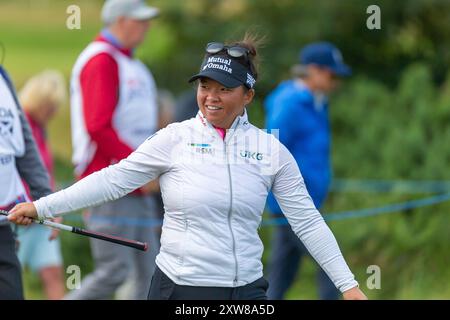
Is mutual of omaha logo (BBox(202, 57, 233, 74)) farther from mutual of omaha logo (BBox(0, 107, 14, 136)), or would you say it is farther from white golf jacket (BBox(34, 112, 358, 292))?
mutual of omaha logo (BBox(0, 107, 14, 136))

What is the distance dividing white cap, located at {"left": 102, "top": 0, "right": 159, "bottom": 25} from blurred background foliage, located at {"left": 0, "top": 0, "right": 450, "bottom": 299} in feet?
4.19

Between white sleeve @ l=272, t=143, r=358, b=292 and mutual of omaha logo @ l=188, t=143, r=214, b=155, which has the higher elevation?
mutual of omaha logo @ l=188, t=143, r=214, b=155

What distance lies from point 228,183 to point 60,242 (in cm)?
529

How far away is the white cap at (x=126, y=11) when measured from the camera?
262 inches

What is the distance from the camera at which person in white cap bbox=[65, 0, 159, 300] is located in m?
6.25

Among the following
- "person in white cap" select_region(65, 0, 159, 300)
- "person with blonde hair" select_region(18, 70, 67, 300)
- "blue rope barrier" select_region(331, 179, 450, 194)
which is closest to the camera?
"person in white cap" select_region(65, 0, 159, 300)

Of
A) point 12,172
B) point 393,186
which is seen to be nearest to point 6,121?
point 12,172

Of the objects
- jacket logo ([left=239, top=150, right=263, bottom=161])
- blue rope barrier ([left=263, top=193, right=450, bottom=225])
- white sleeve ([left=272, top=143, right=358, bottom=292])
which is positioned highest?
jacket logo ([left=239, top=150, right=263, bottom=161])

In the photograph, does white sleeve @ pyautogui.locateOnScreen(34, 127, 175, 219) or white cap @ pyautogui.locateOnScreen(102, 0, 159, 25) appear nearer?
white sleeve @ pyautogui.locateOnScreen(34, 127, 175, 219)

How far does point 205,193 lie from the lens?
422cm

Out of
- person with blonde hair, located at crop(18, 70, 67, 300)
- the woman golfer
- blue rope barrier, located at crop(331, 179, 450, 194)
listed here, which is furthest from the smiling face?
blue rope barrier, located at crop(331, 179, 450, 194)

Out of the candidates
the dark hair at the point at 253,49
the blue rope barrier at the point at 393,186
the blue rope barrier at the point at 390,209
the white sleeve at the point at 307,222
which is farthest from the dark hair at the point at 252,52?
the blue rope barrier at the point at 393,186

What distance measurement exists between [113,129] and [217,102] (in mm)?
2087

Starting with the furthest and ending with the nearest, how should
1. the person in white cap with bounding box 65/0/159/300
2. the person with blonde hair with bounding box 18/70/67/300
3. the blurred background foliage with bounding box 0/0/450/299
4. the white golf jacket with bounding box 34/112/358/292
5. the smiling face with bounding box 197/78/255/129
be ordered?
the blurred background foliage with bounding box 0/0/450/299
the person with blonde hair with bounding box 18/70/67/300
the person in white cap with bounding box 65/0/159/300
the smiling face with bounding box 197/78/255/129
the white golf jacket with bounding box 34/112/358/292
